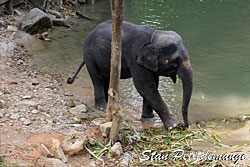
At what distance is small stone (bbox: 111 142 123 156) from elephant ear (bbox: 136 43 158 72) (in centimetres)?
165

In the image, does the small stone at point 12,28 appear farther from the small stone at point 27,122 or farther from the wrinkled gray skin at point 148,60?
the small stone at point 27,122

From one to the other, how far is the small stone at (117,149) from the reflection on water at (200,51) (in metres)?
2.24

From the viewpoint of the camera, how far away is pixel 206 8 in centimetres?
1858

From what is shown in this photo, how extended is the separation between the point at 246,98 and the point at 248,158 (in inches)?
137

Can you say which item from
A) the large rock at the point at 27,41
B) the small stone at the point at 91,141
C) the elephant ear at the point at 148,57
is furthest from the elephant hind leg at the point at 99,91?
the large rock at the point at 27,41

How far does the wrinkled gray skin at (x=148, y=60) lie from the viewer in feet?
19.9

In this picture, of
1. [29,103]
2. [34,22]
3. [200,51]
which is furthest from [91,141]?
[34,22]

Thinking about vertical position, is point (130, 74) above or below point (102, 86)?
above

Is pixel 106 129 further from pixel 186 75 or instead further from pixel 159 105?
pixel 186 75

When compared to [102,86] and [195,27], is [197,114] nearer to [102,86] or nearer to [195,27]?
[102,86]

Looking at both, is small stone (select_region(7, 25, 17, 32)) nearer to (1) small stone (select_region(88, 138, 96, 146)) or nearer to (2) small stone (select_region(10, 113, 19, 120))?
(2) small stone (select_region(10, 113, 19, 120))

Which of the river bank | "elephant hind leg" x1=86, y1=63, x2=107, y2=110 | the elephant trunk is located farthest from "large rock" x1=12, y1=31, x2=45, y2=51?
the elephant trunk

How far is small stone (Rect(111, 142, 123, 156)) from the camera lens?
16.5 ft

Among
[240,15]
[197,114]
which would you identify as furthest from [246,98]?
[240,15]
